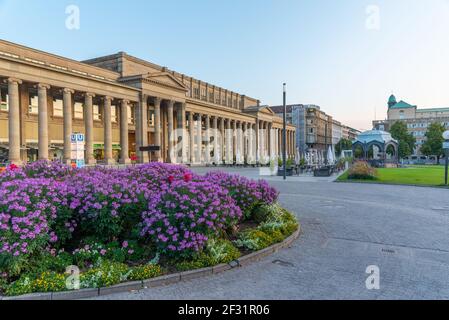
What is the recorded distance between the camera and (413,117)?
13800cm

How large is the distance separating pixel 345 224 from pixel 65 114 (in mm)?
39377

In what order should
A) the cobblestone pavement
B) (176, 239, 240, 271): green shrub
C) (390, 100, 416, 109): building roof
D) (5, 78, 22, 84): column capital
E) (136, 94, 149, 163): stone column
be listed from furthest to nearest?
(390, 100, 416, 109): building roof, (136, 94, 149, 163): stone column, (5, 78, 22, 84): column capital, (176, 239, 240, 271): green shrub, the cobblestone pavement

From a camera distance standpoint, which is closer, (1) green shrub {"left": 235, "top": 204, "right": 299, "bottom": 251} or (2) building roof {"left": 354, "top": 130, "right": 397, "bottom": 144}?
(1) green shrub {"left": 235, "top": 204, "right": 299, "bottom": 251}

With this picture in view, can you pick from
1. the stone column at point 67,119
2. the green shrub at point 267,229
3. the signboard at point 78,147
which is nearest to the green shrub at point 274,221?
the green shrub at point 267,229

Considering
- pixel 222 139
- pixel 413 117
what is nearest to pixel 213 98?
pixel 222 139

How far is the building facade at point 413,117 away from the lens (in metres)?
123

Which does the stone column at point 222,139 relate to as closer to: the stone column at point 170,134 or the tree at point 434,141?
the stone column at point 170,134

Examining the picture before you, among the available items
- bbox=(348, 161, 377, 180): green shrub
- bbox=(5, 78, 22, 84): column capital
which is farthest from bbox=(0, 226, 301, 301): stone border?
bbox=(5, 78, 22, 84): column capital

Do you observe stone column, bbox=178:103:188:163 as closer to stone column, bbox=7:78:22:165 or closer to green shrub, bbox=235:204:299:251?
stone column, bbox=7:78:22:165

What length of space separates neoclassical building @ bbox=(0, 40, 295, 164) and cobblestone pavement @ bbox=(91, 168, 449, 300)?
34782 millimetres

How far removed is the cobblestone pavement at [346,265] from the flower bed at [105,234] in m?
0.62

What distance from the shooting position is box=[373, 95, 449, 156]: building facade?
405ft

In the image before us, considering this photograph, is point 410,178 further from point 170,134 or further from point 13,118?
point 13,118
